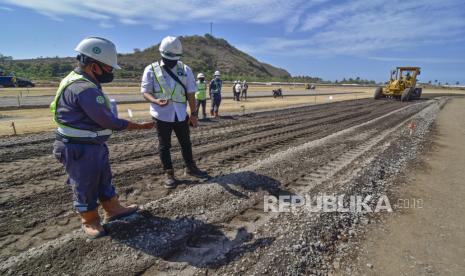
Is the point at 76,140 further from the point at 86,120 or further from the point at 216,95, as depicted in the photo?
the point at 216,95

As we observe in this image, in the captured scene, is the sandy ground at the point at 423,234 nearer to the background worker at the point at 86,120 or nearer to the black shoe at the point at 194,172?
the black shoe at the point at 194,172

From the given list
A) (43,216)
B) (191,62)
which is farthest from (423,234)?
(191,62)

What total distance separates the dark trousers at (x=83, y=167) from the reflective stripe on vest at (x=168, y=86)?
144 centimetres

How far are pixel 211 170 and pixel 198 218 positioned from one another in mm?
1993

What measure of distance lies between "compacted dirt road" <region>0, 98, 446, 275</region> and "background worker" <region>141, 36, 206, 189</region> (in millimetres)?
847

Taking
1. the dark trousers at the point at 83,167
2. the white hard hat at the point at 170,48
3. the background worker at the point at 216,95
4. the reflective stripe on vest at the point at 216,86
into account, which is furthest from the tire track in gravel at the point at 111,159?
the reflective stripe on vest at the point at 216,86

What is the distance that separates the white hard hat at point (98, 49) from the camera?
3025 mm

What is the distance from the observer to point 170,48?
14.2 ft

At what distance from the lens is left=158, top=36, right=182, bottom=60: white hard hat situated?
433cm

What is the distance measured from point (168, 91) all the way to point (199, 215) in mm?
1829

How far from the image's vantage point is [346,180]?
5566 millimetres

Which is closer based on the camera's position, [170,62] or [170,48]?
[170,48]

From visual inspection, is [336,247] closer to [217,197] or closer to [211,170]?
[217,197]

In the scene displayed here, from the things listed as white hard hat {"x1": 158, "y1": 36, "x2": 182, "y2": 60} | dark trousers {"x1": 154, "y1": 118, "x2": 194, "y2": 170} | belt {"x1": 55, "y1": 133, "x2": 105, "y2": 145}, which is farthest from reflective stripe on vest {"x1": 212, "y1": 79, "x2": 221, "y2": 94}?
belt {"x1": 55, "y1": 133, "x2": 105, "y2": 145}
